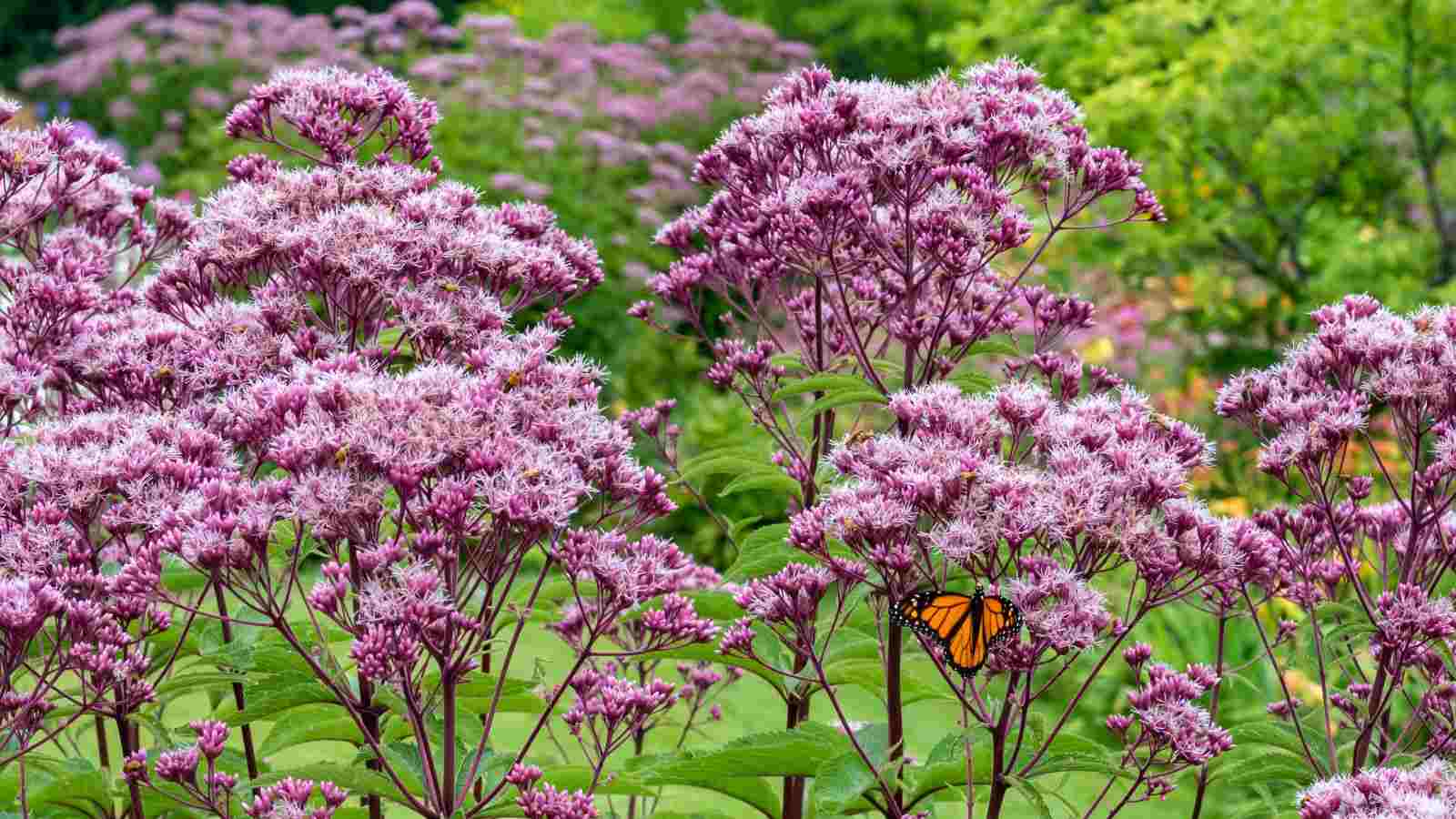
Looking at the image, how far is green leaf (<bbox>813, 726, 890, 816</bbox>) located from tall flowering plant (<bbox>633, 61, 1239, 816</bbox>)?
0.7 inches

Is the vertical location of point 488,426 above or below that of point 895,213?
below

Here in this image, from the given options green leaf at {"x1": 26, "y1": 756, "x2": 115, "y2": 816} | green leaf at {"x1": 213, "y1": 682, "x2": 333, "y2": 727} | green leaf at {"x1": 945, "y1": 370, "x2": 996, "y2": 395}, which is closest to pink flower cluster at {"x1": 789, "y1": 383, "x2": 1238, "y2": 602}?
green leaf at {"x1": 945, "y1": 370, "x2": 996, "y2": 395}

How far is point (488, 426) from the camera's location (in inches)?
129

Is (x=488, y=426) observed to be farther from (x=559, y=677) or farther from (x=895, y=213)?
(x=559, y=677)

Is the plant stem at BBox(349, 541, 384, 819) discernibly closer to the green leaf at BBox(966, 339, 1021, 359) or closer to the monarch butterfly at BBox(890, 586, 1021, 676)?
the monarch butterfly at BBox(890, 586, 1021, 676)

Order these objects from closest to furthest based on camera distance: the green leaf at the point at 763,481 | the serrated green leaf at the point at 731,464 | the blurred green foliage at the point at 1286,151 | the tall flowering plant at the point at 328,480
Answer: the tall flowering plant at the point at 328,480 → the green leaf at the point at 763,481 → the serrated green leaf at the point at 731,464 → the blurred green foliage at the point at 1286,151

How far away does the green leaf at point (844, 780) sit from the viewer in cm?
346

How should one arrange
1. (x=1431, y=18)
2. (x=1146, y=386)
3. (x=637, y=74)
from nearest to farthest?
1. (x=1431, y=18)
2. (x=1146, y=386)
3. (x=637, y=74)

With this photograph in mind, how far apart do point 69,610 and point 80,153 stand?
1826mm

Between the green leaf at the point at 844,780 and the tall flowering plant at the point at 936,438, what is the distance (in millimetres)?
17

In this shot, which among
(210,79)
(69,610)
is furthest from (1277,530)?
(210,79)

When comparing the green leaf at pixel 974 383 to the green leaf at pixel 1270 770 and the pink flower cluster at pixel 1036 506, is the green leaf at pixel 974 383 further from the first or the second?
the green leaf at pixel 1270 770

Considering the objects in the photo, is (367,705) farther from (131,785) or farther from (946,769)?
(946,769)

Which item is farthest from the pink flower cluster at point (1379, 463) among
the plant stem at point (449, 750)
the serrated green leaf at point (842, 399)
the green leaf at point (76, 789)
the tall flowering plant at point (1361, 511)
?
the green leaf at point (76, 789)
